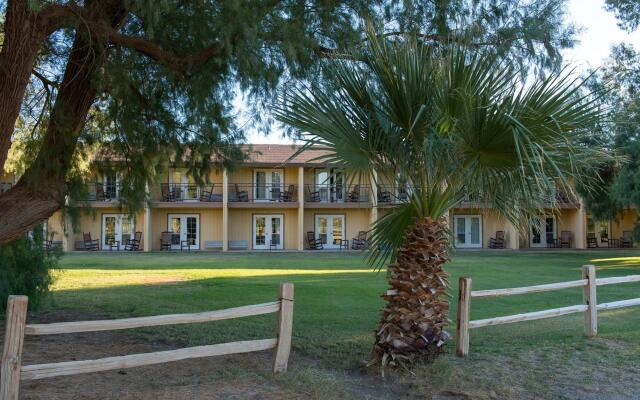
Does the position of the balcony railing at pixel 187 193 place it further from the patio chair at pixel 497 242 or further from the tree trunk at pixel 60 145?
the tree trunk at pixel 60 145

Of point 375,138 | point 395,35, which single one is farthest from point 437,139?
point 395,35

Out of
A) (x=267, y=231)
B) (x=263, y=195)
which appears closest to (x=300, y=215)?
(x=267, y=231)

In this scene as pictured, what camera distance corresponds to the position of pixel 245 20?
21.2 feet

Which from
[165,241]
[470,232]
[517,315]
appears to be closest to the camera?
[517,315]

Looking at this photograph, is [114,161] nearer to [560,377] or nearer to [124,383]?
[124,383]

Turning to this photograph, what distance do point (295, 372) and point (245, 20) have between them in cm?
383

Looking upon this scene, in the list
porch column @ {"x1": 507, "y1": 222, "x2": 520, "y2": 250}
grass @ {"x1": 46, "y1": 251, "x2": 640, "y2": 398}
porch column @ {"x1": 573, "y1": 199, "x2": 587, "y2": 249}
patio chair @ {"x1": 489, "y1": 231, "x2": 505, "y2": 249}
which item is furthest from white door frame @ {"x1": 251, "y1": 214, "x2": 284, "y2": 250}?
porch column @ {"x1": 573, "y1": 199, "x2": 587, "y2": 249}

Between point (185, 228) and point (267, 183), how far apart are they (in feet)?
17.9

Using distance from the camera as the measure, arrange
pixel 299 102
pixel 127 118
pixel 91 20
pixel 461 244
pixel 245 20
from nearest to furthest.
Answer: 1. pixel 299 102
2. pixel 245 20
3. pixel 91 20
4. pixel 127 118
5. pixel 461 244

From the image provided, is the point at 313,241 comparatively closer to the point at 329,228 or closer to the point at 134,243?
the point at 329,228

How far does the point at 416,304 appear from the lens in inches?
241

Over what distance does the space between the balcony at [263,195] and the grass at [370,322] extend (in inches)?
529

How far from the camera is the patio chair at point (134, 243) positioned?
3294 centimetres

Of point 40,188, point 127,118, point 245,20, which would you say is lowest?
point 40,188
